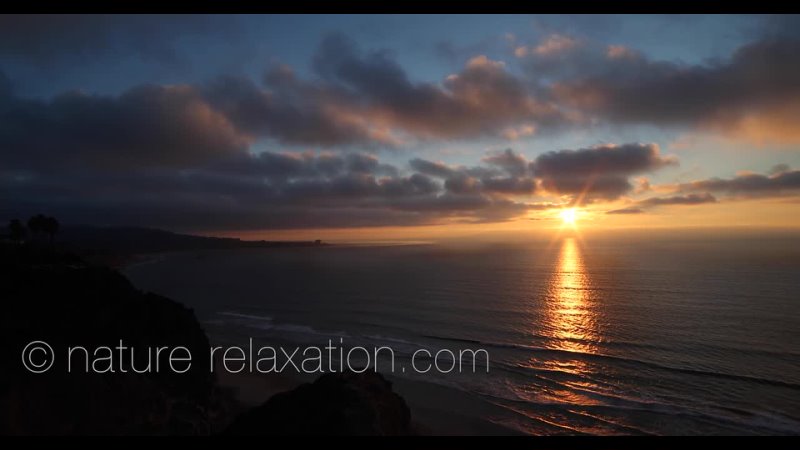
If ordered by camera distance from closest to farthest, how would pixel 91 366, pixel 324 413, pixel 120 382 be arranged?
pixel 324 413 → pixel 91 366 → pixel 120 382

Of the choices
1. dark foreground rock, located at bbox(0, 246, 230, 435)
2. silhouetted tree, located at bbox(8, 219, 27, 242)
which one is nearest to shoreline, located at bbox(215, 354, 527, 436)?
dark foreground rock, located at bbox(0, 246, 230, 435)

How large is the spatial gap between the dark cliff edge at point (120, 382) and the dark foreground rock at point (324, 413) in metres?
0.03

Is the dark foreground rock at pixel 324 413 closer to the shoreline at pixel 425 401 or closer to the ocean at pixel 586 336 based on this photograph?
the shoreline at pixel 425 401

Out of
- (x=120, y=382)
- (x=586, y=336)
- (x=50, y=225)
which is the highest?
(x=50, y=225)

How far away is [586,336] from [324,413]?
72.3 feet

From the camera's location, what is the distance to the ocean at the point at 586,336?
14625 mm

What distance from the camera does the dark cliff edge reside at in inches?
331

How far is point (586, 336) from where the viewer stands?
2442 centimetres

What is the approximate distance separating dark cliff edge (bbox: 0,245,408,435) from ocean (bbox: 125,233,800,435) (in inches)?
345

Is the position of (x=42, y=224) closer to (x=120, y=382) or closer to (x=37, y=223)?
(x=37, y=223)

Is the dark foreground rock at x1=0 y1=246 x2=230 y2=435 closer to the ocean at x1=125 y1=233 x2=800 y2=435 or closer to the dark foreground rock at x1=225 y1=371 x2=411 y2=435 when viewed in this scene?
the dark foreground rock at x1=225 y1=371 x2=411 y2=435

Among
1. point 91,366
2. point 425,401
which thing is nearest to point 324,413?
point 91,366
